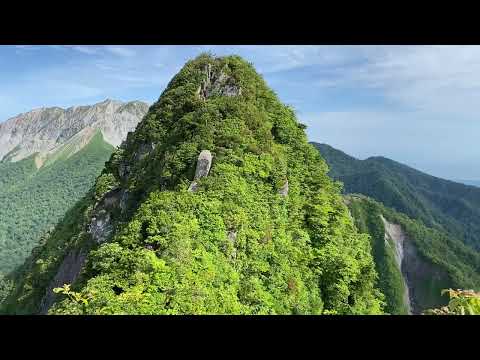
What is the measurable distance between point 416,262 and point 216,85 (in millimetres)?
82343

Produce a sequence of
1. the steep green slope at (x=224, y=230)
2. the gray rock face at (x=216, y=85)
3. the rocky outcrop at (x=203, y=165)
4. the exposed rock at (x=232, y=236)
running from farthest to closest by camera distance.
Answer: the gray rock face at (x=216, y=85), the rocky outcrop at (x=203, y=165), the exposed rock at (x=232, y=236), the steep green slope at (x=224, y=230)

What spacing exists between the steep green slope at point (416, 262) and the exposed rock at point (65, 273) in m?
65.6

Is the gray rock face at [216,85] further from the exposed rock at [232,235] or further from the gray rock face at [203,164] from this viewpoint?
the exposed rock at [232,235]

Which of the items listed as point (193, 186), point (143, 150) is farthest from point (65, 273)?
point (193, 186)

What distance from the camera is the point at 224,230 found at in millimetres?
16750

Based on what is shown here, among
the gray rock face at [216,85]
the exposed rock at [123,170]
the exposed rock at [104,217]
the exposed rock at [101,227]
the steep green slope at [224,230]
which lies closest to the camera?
the steep green slope at [224,230]

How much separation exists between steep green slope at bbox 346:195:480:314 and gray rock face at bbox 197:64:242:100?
63433 mm

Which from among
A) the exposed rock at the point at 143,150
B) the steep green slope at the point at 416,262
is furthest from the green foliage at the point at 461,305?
the steep green slope at the point at 416,262

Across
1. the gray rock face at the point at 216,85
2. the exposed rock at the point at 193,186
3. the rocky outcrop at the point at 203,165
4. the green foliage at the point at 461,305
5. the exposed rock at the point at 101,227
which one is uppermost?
the gray rock face at the point at 216,85

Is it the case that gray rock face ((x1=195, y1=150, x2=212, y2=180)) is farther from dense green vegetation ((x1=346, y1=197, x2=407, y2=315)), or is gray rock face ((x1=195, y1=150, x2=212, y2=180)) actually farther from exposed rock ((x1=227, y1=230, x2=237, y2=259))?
dense green vegetation ((x1=346, y1=197, x2=407, y2=315))

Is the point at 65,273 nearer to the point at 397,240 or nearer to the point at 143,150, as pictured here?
the point at 143,150

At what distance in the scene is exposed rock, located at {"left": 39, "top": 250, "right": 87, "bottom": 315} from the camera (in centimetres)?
2977

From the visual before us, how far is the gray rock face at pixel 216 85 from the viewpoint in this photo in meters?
32.4

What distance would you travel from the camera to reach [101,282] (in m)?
12.6
